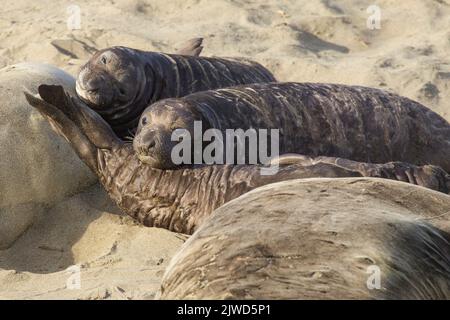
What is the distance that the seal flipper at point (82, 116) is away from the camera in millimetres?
5684

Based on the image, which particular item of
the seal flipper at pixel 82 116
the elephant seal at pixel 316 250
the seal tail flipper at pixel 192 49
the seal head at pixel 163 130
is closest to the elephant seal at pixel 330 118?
the seal head at pixel 163 130

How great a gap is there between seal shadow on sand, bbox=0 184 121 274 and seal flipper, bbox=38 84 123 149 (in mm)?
514

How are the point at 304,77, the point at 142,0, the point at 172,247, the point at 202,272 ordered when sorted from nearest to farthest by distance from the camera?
the point at 202,272 → the point at 172,247 → the point at 304,77 → the point at 142,0

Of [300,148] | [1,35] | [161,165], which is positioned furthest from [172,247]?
[1,35]

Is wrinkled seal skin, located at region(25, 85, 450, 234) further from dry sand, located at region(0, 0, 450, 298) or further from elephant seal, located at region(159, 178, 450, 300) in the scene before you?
elephant seal, located at region(159, 178, 450, 300)

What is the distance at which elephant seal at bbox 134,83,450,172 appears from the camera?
645 cm

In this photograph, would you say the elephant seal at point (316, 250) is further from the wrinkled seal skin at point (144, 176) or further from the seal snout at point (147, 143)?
the seal snout at point (147, 143)

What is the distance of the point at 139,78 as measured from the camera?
700cm

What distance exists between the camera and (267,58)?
9.08 m

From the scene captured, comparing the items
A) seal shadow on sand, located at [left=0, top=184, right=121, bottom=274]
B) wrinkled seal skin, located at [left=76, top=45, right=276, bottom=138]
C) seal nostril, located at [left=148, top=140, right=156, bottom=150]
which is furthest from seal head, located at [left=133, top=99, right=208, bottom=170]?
wrinkled seal skin, located at [left=76, top=45, right=276, bottom=138]

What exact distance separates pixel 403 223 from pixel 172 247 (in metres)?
2.19

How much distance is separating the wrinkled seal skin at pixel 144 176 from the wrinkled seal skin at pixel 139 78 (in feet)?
2.73

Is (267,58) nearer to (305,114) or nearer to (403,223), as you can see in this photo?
(305,114)

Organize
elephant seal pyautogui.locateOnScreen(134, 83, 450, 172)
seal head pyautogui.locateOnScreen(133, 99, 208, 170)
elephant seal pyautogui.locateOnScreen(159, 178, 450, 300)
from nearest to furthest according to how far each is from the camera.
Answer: elephant seal pyautogui.locateOnScreen(159, 178, 450, 300) → seal head pyautogui.locateOnScreen(133, 99, 208, 170) → elephant seal pyautogui.locateOnScreen(134, 83, 450, 172)
